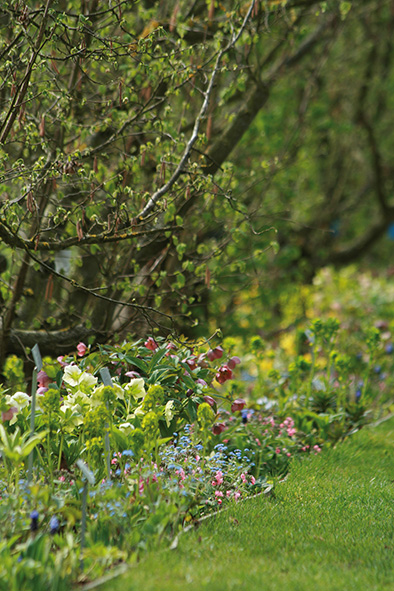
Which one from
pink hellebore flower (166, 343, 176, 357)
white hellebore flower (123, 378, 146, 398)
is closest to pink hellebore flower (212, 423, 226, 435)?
pink hellebore flower (166, 343, 176, 357)

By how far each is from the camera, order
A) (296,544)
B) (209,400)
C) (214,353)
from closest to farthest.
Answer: (296,544), (209,400), (214,353)

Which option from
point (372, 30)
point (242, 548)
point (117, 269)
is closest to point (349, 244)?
point (372, 30)

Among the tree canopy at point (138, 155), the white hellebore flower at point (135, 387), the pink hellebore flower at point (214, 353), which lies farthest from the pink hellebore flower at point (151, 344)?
the white hellebore flower at point (135, 387)

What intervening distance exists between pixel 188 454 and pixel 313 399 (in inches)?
73.0

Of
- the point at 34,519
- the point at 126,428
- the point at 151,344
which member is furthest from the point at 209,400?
the point at 34,519

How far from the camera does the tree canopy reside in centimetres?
364

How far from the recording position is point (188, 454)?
3.59 metres

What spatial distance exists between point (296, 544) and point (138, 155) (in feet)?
9.00

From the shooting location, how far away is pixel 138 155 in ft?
14.3

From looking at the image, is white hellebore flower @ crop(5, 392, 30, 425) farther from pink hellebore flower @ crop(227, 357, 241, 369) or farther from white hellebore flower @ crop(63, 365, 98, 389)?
pink hellebore flower @ crop(227, 357, 241, 369)

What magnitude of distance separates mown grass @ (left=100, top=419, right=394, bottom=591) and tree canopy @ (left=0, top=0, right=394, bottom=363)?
131 centimetres

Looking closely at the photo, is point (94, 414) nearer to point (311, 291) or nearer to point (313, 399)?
point (313, 399)

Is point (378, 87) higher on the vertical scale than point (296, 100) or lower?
higher

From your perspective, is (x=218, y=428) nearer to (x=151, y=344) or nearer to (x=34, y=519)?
(x=151, y=344)
